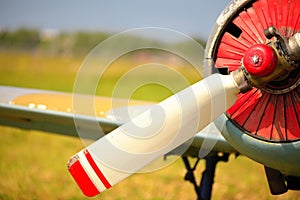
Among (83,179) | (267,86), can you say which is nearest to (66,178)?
(83,179)

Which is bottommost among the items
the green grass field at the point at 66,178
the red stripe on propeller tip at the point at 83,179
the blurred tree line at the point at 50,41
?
the blurred tree line at the point at 50,41

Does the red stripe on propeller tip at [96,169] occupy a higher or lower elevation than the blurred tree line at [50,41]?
higher

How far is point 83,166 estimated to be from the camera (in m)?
3.38

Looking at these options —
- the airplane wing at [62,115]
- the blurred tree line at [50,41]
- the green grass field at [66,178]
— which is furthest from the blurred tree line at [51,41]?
the airplane wing at [62,115]

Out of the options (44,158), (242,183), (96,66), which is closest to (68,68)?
(44,158)

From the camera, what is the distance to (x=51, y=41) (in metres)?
48.8

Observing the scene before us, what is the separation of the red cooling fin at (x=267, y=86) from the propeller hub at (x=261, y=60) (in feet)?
0.84

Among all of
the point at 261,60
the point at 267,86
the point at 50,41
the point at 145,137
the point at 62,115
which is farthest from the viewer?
the point at 50,41

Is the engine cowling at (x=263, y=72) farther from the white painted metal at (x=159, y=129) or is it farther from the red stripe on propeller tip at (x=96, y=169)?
the red stripe on propeller tip at (x=96, y=169)

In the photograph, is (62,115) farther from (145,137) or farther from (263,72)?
(263,72)

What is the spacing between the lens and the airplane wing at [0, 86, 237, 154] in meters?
4.54

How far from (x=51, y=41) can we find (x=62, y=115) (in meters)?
44.6

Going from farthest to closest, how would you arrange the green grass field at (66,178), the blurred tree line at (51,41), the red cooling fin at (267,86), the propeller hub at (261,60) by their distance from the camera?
1. the blurred tree line at (51,41)
2. the green grass field at (66,178)
3. the red cooling fin at (267,86)
4. the propeller hub at (261,60)

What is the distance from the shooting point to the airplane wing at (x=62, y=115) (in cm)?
454
